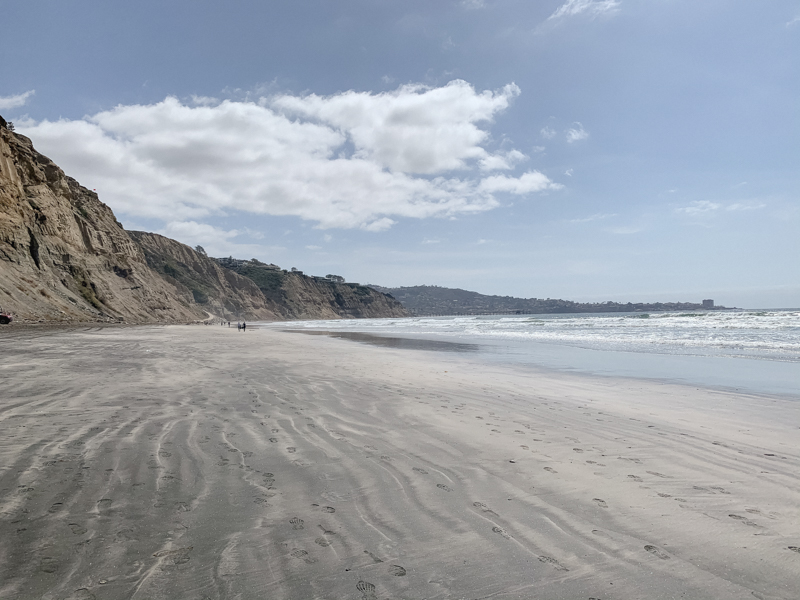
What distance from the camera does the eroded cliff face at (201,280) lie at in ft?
285

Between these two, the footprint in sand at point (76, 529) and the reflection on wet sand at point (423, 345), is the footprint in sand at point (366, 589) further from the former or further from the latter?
the reflection on wet sand at point (423, 345)

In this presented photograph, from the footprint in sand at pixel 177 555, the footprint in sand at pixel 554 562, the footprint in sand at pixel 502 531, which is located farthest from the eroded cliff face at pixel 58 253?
the footprint in sand at pixel 554 562

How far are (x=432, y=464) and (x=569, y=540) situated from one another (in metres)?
1.52

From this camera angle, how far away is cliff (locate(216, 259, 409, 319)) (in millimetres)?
121812

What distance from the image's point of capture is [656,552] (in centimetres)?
255

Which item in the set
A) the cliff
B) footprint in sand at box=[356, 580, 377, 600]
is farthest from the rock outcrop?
the cliff

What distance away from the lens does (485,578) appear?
2279mm

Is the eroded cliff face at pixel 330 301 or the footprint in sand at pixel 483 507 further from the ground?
the eroded cliff face at pixel 330 301

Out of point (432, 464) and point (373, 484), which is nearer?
point (373, 484)

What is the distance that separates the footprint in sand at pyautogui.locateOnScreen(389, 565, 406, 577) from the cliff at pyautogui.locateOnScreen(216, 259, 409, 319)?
4594 inches

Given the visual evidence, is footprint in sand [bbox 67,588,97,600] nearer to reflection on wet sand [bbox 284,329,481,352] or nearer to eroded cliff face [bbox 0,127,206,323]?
reflection on wet sand [bbox 284,329,481,352]

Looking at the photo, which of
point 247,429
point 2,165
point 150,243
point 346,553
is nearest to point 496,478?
point 346,553

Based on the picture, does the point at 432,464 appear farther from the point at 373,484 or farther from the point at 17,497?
the point at 17,497

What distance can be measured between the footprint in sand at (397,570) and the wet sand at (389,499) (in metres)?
0.03
